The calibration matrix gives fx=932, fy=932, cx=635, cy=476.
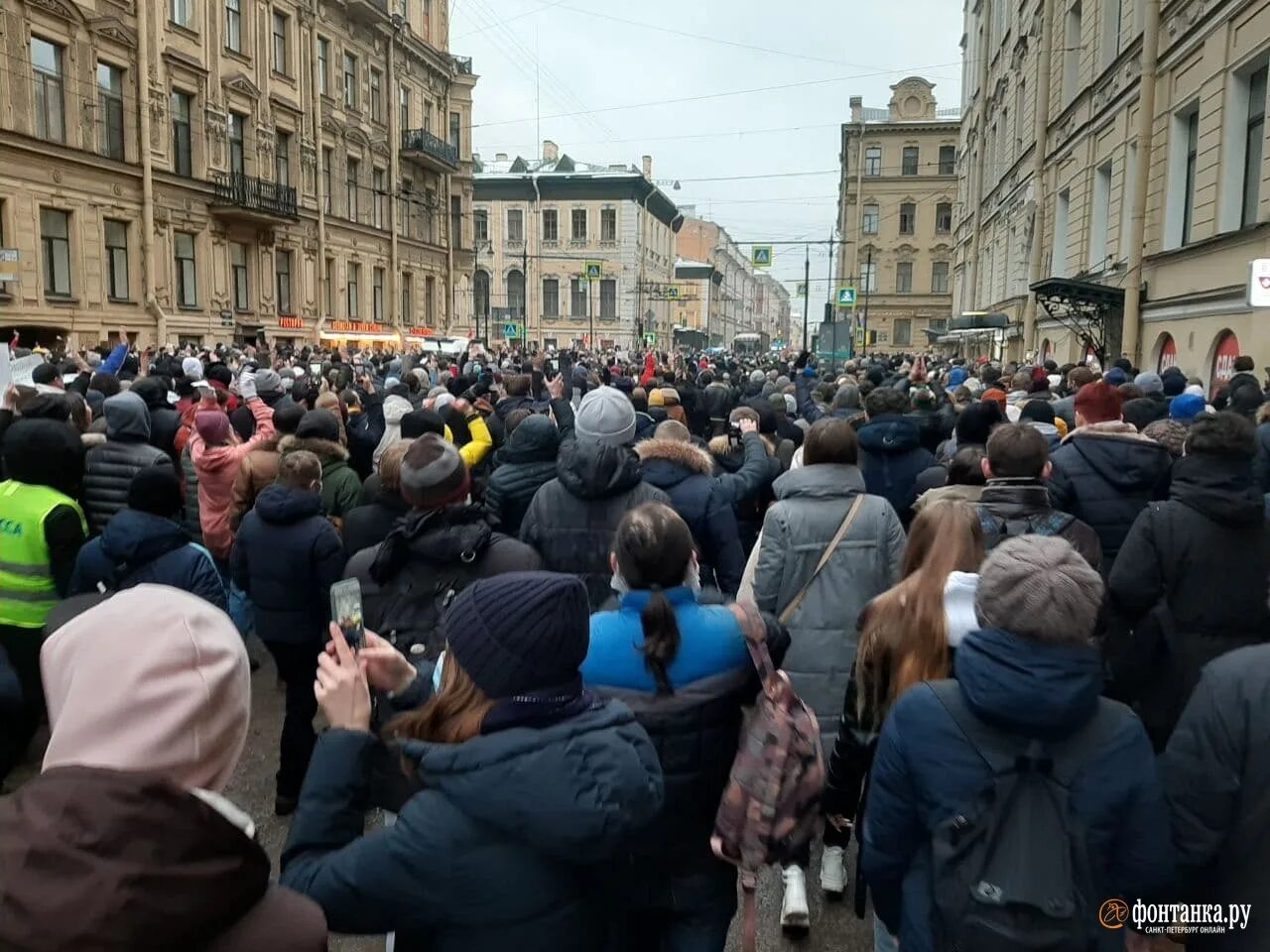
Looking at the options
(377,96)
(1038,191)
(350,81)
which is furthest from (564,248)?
(1038,191)

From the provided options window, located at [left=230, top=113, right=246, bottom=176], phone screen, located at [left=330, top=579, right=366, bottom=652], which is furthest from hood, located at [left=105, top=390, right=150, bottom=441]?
window, located at [left=230, top=113, right=246, bottom=176]

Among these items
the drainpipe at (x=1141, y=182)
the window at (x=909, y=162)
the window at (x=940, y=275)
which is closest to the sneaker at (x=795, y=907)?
the drainpipe at (x=1141, y=182)

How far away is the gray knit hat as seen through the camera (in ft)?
6.93

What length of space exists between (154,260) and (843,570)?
2564 cm

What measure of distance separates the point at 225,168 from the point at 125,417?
85.2 ft

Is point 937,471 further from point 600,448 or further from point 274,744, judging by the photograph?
point 274,744

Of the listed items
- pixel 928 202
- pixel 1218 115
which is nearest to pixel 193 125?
pixel 1218 115

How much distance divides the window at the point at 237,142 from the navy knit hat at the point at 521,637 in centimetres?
3079

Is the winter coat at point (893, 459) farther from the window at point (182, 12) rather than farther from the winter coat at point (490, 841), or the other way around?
the window at point (182, 12)

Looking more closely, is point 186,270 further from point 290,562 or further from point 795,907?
point 795,907

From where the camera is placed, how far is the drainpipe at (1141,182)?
1695 cm

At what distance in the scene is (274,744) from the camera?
559cm

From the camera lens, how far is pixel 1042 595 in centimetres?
213

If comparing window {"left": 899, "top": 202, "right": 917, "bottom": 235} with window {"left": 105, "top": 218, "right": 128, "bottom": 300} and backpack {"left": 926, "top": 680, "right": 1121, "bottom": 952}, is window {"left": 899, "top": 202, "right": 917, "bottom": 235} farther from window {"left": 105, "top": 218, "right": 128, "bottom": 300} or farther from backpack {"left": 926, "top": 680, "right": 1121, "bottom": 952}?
backpack {"left": 926, "top": 680, "right": 1121, "bottom": 952}
